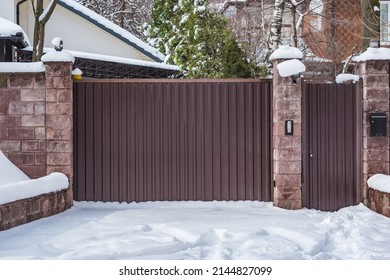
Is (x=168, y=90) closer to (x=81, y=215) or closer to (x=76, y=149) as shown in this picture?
(x=76, y=149)

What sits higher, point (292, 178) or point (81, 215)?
point (292, 178)

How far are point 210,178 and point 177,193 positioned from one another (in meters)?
0.64

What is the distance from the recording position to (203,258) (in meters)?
5.58

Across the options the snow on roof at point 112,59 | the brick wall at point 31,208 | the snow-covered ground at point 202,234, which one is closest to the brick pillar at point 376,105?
the snow-covered ground at point 202,234

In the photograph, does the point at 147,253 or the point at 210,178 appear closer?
the point at 147,253

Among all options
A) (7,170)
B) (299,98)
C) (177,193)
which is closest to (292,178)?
(299,98)

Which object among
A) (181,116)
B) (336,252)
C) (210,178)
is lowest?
(336,252)

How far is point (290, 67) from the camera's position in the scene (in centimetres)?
827

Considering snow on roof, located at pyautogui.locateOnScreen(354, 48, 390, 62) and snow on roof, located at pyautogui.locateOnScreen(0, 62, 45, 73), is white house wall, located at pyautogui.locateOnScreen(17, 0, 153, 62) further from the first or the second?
snow on roof, located at pyautogui.locateOnScreen(354, 48, 390, 62)

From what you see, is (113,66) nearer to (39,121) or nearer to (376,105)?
(39,121)

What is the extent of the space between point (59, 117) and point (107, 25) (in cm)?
949
